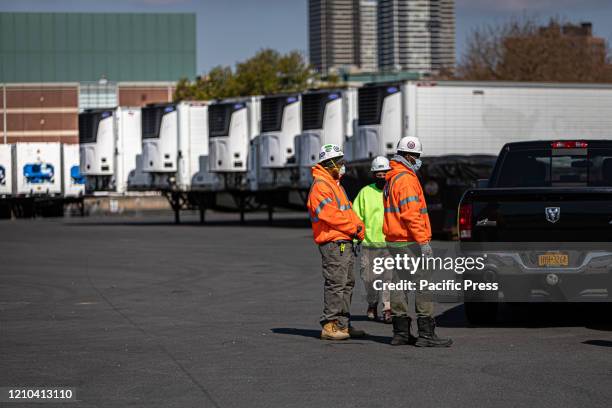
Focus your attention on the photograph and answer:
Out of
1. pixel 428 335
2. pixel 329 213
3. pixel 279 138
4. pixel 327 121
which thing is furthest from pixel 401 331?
pixel 279 138

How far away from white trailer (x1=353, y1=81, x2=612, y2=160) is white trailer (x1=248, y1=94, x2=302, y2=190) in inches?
132

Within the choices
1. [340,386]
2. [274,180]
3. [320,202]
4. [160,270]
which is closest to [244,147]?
[274,180]

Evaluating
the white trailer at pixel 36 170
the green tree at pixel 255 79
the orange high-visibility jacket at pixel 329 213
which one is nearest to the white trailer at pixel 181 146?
the white trailer at pixel 36 170

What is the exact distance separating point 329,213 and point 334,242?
300 millimetres

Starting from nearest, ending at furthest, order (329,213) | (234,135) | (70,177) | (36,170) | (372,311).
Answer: (329,213), (372,311), (234,135), (36,170), (70,177)

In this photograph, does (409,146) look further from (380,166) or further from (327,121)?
(327,121)

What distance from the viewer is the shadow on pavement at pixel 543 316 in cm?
1359

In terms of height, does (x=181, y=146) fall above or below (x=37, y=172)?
above

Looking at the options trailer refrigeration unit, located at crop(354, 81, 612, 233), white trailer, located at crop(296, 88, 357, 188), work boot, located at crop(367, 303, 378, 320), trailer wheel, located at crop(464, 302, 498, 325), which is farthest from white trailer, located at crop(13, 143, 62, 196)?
trailer wheel, located at crop(464, 302, 498, 325)

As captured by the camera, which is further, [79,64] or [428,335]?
[79,64]

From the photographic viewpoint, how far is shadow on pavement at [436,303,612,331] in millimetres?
13586

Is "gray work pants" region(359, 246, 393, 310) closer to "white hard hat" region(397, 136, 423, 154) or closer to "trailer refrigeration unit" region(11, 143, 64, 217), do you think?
"white hard hat" region(397, 136, 423, 154)

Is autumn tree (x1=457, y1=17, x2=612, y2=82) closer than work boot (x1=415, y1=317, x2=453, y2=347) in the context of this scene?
No

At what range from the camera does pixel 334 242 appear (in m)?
12.4
